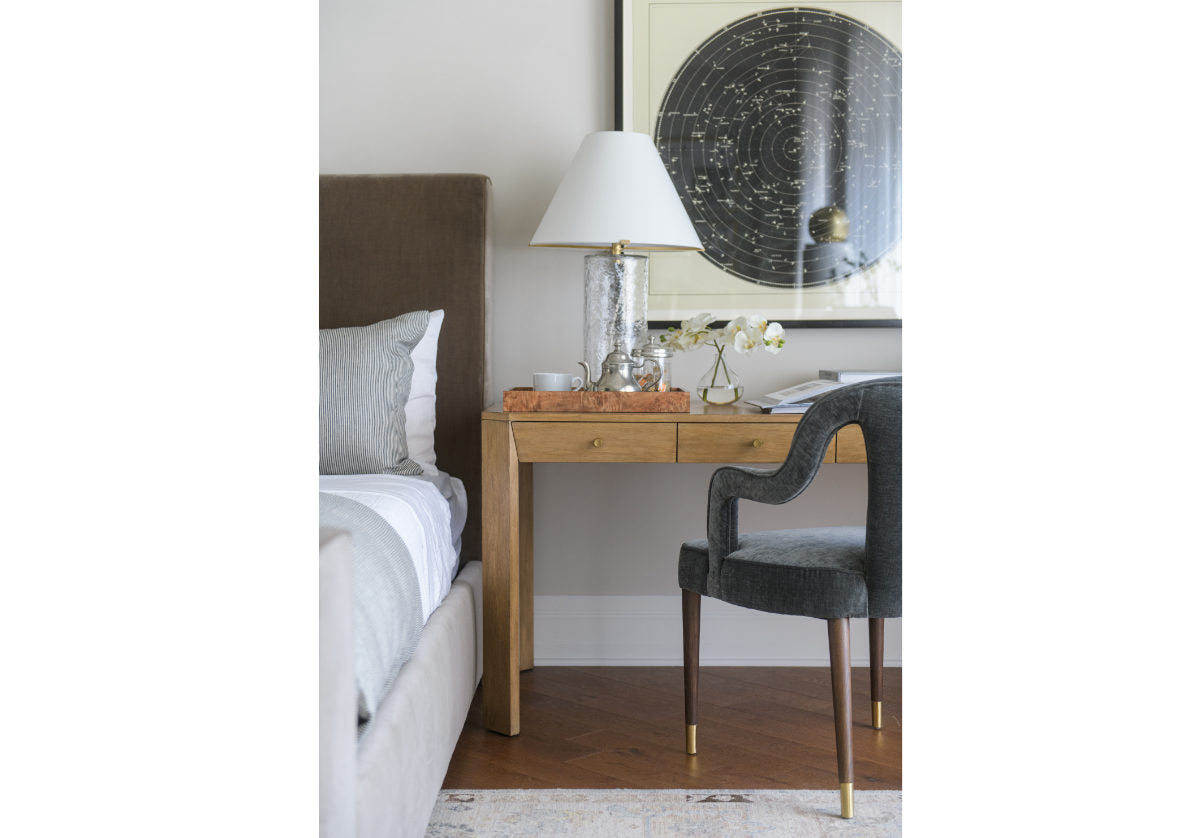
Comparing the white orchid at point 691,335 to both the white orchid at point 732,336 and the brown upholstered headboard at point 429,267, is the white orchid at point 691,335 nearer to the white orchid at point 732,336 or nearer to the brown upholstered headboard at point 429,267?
the white orchid at point 732,336

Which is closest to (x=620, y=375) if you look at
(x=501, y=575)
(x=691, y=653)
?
(x=501, y=575)

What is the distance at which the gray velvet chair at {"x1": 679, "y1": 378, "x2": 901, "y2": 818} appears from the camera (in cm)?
175

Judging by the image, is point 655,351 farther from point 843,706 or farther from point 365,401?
point 843,706

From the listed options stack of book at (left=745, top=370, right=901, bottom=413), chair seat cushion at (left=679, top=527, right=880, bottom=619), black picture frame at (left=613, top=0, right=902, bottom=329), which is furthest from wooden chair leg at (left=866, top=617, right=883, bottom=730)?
black picture frame at (left=613, top=0, right=902, bottom=329)

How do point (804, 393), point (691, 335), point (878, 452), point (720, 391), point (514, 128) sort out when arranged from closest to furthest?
point (878, 452) < point (804, 393) < point (691, 335) < point (720, 391) < point (514, 128)

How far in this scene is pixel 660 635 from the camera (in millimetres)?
2820

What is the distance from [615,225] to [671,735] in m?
1.18

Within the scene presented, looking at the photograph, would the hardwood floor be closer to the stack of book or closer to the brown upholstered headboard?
the brown upholstered headboard

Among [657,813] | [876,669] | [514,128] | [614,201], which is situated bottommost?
[657,813]

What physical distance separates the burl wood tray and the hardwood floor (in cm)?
74

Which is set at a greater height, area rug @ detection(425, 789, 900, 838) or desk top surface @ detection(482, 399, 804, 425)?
desk top surface @ detection(482, 399, 804, 425)

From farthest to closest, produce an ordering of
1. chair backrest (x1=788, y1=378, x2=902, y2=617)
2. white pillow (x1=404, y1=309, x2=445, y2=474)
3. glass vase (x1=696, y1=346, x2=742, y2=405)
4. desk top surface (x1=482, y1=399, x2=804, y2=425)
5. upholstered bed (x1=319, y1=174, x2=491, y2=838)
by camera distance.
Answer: glass vase (x1=696, y1=346, x2=742, y2=405), white pillow (x1=404, y1=309, x2=445, y2=474), desk top surface (x1=482, y1=399, x2=804, y2=425), chair backrest (x1=788, y1=378, x2=902, y2=617), upholstered bed (x1=319, y1=174, x2=491, y2=838)
